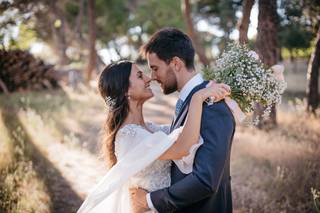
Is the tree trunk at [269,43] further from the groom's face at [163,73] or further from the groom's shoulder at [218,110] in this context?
the groom's shoulder at [218,110]

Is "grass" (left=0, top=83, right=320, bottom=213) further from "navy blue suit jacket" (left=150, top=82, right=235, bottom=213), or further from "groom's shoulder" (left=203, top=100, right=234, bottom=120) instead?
"groom's shoulder" (left=203, top=100, right=234, bottom=120)

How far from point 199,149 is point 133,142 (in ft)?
2.01

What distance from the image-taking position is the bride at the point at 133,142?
305 centimetres

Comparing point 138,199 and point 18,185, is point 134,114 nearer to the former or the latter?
point 138,199

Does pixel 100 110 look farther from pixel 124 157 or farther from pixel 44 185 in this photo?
pixel 124 157

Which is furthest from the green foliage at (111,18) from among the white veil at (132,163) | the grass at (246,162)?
the white veil at (132,163)

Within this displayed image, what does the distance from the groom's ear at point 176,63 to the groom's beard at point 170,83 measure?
33 mm

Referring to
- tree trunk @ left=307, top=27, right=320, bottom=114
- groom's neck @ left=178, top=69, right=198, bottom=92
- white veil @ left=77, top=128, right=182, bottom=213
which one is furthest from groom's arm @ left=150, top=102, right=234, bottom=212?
tree trunk @ left=307, top=27, right=320, bottom=114

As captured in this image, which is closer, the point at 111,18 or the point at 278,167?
the point at 278,167

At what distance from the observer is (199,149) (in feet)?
9.78

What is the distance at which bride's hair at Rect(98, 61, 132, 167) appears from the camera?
3701 mm

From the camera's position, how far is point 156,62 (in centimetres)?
338

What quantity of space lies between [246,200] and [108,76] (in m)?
3.53

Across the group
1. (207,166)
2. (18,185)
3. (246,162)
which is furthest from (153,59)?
(246,162)
